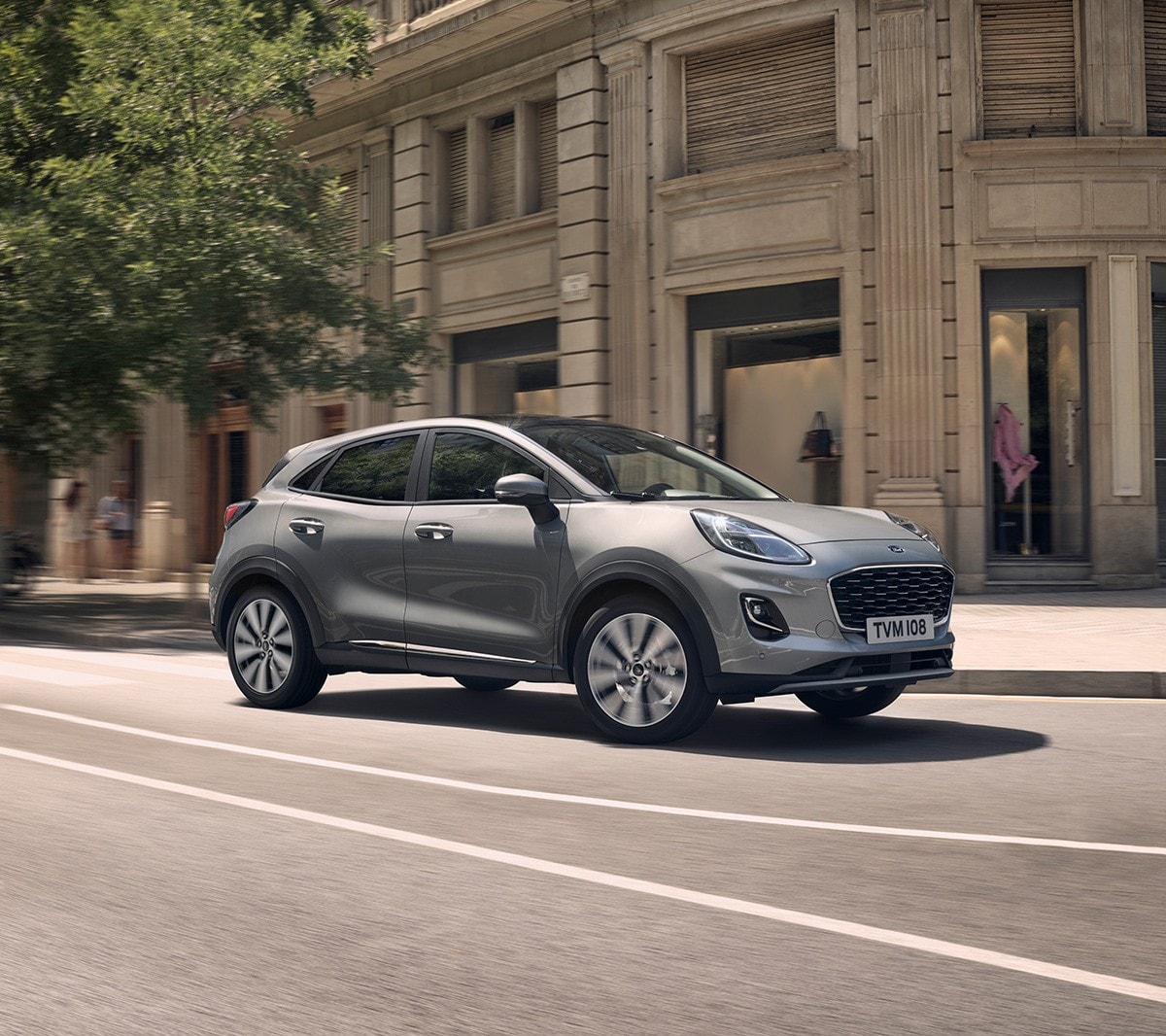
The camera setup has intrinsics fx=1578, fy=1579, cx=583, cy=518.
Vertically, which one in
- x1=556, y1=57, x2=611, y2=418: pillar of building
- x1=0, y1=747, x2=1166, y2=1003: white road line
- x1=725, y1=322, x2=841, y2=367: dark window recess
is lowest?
x1=0, y1=747, x2=1166, y2=1003: white road line

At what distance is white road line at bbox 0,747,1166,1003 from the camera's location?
143 inches

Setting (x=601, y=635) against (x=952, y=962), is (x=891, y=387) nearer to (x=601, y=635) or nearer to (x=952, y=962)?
(x=601, y=635)

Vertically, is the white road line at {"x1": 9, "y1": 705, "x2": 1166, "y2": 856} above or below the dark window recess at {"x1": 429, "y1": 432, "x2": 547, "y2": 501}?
below

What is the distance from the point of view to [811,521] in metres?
7.48

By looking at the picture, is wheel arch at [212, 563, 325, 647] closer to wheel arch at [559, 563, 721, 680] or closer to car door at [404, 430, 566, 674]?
car door at [404, 430, 566, 674]

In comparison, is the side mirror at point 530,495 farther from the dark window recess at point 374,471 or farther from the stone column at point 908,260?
the stone column at point 908,260

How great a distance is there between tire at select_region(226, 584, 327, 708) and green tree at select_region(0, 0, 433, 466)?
7.18 m

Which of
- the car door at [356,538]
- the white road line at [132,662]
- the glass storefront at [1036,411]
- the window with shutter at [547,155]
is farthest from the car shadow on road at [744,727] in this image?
the window with shutter at [547,155]

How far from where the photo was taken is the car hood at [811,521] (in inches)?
287

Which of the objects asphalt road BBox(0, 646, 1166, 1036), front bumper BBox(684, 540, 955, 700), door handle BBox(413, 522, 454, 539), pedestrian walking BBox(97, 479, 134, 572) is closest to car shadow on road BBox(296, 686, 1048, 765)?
asphalt road BBox(0, 646, 1166, 1036)

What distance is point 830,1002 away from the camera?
3.47 m

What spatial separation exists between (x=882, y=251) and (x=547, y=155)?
6.11 m

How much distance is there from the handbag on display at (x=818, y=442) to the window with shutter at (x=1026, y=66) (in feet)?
12.4

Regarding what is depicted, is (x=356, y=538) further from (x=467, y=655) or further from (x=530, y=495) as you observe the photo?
(x=530, y=495)
